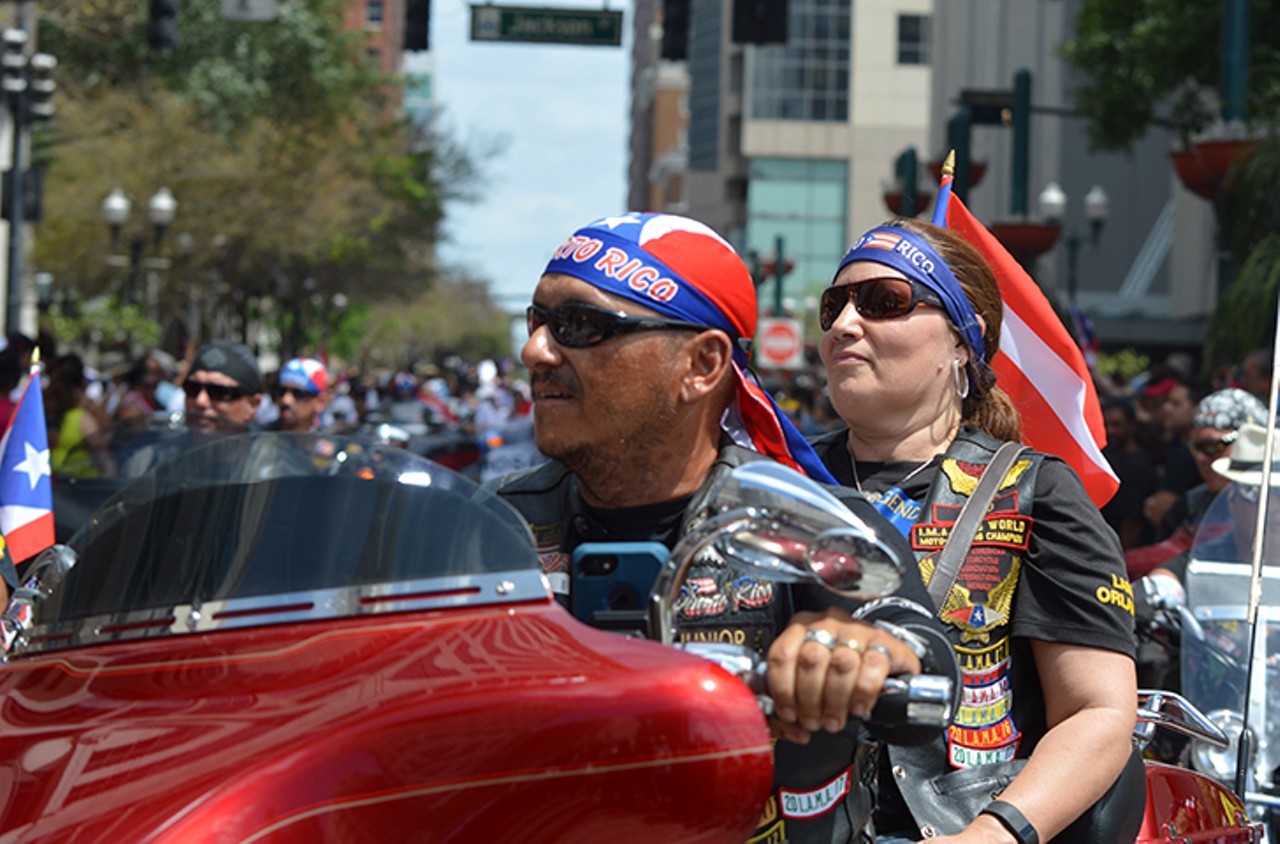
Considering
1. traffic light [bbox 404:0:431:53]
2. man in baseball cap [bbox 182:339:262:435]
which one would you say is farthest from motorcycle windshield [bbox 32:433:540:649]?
traffic light [bbox 404:0:431:53]

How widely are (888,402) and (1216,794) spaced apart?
1082mm

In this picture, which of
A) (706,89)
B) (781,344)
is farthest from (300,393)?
(706,89)

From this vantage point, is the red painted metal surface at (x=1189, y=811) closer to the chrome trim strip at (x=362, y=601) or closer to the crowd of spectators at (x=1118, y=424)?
the chrome trim strip at (x=362, y=601)

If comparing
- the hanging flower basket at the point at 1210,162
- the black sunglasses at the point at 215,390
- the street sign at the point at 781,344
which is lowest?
the street sign at the point at 781,344

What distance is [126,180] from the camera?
111 ft

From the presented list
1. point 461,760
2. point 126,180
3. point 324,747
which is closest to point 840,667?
point 461,760

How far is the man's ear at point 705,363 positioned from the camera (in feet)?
8.84

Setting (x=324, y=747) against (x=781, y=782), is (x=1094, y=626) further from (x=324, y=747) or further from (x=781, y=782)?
(x=324, y=747)

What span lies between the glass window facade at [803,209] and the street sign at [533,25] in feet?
219

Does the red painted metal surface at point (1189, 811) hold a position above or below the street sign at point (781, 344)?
above

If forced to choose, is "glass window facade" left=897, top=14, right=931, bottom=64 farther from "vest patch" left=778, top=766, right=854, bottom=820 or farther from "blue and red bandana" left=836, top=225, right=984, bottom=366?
"vest patch" left=778, top=766, right=854, bottom=820

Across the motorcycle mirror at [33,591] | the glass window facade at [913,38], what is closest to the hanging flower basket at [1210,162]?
the motorcycle mirror at [33,591]

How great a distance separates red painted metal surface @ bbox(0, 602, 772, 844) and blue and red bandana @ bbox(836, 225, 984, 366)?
1.74m

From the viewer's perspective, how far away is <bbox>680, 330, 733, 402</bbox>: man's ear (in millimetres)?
2693
